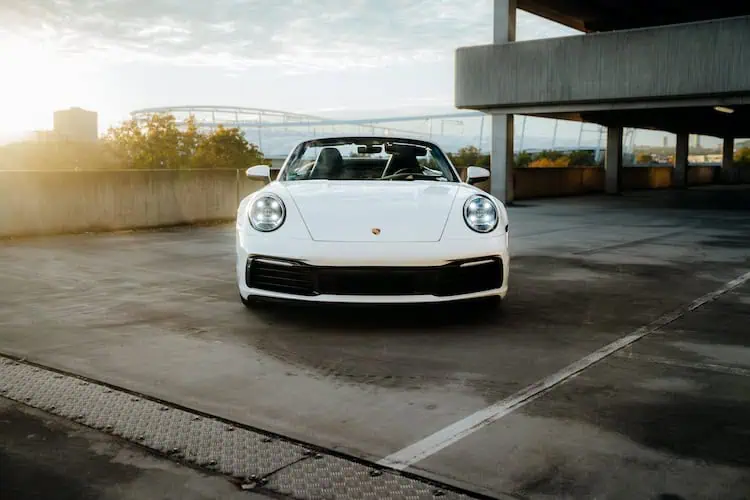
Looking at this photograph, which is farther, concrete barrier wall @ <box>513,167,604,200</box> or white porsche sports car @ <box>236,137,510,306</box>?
concrete barrier wall @ <box>513,167,604,200</box>

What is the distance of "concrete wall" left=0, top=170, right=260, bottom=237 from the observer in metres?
10.4

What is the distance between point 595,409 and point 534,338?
136cm

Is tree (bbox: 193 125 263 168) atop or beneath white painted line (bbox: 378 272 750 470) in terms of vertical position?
atop

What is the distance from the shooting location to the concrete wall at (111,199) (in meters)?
10.4

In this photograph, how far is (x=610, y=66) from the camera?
1964cm

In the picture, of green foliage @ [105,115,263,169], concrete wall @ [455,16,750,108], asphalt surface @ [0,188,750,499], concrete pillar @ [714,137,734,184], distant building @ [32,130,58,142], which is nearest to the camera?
Result: asphalt surface @ [0,188,750,499]

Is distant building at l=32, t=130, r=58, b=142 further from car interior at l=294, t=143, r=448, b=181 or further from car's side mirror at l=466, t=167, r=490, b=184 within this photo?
car's side mirror at l=466, t=167, r=490, b=184

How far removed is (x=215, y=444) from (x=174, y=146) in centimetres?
6996

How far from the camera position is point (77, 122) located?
14712cm

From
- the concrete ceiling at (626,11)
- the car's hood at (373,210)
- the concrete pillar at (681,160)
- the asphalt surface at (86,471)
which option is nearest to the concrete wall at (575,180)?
the concrete pillar at (681,160)

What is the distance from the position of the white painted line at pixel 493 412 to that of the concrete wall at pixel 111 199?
8.78 m

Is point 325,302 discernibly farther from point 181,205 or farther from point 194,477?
point 181,205

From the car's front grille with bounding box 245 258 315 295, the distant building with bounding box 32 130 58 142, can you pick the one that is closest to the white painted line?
the car's front grille with bounding box 245 258 315 295

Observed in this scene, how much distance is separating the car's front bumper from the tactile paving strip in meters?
1.37
